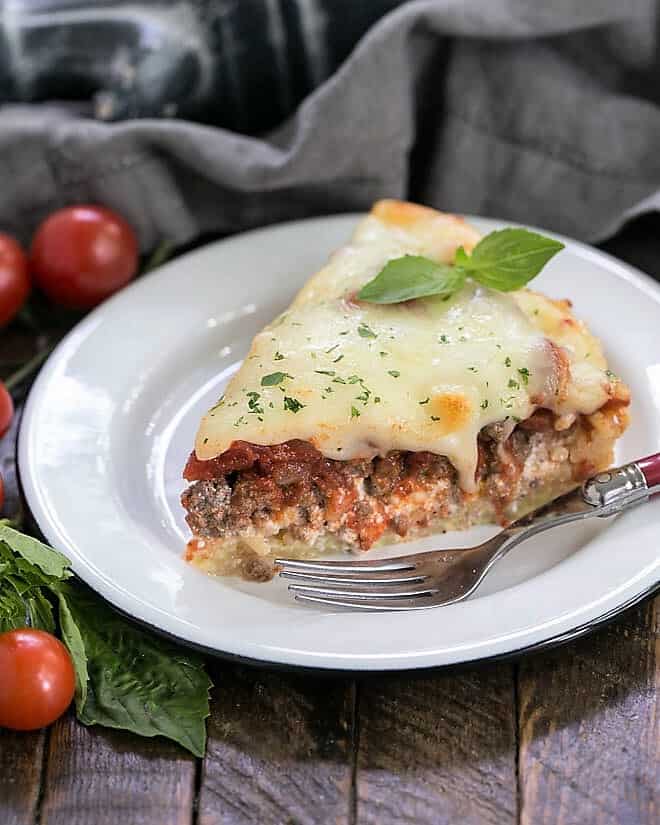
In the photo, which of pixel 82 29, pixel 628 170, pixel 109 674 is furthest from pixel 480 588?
pixel 82 29

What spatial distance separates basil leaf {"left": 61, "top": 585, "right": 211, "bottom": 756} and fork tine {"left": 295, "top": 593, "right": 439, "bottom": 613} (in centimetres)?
36

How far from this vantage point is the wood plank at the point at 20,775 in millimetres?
2730

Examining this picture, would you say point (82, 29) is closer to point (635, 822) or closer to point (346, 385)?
point (346, 385)

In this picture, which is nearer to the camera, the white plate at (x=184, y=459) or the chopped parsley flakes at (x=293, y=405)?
the white plate at (x=184, y=459)

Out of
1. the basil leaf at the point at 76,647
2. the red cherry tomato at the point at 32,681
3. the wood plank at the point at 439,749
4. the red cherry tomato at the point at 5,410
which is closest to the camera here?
the wood plank at the point at 439,749

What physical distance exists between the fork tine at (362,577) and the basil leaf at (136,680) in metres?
0.34

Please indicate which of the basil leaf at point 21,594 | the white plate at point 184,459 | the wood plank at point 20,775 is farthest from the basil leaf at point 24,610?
the wood plank at point 20,775

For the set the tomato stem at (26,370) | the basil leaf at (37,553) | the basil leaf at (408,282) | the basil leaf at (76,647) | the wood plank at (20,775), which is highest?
the basil leaf at (408,282)

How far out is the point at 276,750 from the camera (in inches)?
111

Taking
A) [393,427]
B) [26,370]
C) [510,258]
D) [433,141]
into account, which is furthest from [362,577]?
[433,141]

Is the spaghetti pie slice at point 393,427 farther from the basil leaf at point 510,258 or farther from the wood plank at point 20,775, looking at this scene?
the wood plank at point 20,775

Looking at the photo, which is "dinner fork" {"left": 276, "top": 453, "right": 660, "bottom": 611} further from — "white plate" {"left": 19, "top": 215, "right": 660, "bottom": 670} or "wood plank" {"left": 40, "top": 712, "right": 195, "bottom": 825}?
"wood plank" {"left": 40, "top": 712, "right": 195, "bottom": 825}

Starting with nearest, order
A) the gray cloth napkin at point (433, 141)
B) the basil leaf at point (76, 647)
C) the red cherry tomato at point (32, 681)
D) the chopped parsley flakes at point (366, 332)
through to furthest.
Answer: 1. the red cherry tomato at point (32, 681)
2. the basil leaf at point (76, 647)
3. the chopped parsley flakes at point (366, 332)
4. the gray cloth napkin at point (433, 141)

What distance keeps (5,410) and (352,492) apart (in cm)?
129
